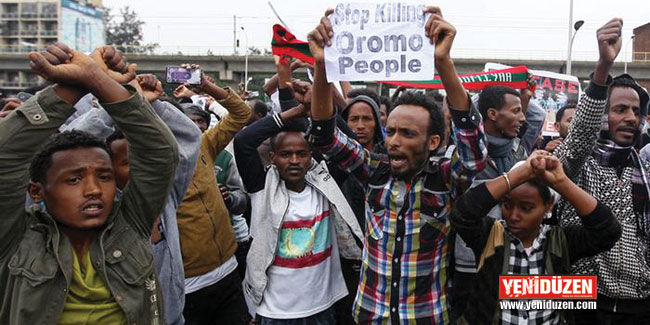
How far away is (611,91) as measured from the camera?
10.0ft

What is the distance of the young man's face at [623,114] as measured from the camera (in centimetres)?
299

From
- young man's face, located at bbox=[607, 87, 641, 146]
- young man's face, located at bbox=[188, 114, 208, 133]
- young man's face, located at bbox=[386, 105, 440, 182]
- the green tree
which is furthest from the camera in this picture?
the green tree

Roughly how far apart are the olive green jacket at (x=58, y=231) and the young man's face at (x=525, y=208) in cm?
158

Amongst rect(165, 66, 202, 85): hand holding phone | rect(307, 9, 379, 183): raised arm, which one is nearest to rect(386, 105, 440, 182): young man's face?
rect(307, 9, 379, 183): raised arm

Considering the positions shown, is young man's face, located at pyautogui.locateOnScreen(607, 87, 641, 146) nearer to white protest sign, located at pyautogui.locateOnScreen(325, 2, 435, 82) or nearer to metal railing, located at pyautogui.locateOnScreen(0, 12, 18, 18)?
white protest sign, located at pyautogui.locateOnScreen(325, 2, 435, 82)

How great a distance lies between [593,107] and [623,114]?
0.30 metres

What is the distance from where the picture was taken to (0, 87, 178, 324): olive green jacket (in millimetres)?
1903

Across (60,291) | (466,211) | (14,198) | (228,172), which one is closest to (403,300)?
(466,211)

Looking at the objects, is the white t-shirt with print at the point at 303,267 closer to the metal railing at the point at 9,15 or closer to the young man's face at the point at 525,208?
the young man's face at the point at 525,208

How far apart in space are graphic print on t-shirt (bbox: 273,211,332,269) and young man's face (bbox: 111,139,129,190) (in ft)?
3.03

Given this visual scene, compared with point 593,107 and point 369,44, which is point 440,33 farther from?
point 593,107

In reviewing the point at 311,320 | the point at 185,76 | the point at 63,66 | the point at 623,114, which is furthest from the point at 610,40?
the point at 185,76

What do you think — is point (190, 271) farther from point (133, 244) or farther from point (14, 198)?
point (14, 198)

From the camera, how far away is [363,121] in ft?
13.8
